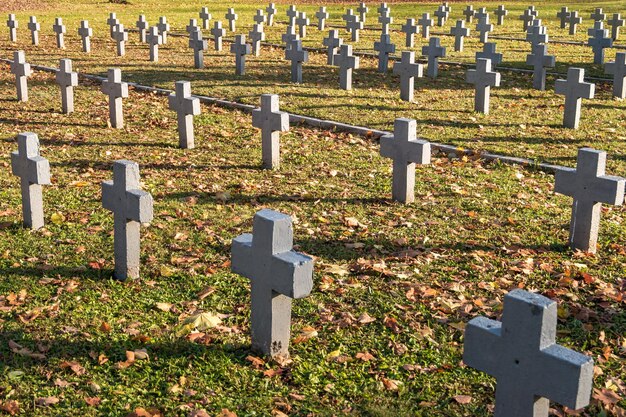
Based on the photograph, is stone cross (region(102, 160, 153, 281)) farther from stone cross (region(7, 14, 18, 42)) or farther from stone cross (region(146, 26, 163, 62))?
stone cross (region(7, 14, 18, 42))

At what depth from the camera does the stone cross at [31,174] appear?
7.63 metres

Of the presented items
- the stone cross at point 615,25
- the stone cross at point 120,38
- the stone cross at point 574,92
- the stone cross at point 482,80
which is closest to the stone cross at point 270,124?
the stone cross at point 482,80

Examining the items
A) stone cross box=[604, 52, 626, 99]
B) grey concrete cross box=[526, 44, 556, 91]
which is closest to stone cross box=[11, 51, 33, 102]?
grey concrete cross box=[526, 44, 556, 91]

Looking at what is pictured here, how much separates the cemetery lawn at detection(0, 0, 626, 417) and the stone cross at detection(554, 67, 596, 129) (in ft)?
1.21

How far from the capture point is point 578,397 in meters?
3.90

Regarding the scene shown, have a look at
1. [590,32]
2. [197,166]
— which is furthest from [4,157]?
[590,32]

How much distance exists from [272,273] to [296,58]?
12.3 metres

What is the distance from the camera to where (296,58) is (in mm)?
17047

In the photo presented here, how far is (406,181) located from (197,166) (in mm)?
2943

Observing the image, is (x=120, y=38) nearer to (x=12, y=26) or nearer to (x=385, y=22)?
(x=12, y=26)

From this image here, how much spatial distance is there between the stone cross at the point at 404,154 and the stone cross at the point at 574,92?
5.02 metres

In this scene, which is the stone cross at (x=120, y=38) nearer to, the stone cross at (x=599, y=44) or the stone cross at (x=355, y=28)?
the stone cross at (x=355, y=28)

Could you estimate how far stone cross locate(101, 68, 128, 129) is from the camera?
495 inches

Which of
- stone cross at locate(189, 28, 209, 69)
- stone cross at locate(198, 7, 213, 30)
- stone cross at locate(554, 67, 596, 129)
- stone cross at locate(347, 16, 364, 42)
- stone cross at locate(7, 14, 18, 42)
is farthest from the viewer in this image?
stone cross at locate(198, 7, 213, 30)
